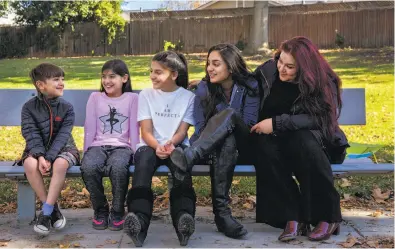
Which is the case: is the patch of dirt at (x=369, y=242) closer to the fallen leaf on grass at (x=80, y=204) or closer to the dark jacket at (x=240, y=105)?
the dark jacket at (x=240, y=105)

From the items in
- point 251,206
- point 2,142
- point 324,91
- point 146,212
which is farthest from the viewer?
point 2,142

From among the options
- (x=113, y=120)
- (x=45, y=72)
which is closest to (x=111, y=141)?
(x=113, y=120)

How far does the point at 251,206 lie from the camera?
4.58 m

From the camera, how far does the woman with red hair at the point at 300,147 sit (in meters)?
3.65

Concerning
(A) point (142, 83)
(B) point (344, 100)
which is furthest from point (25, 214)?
(A) point (142, 83)

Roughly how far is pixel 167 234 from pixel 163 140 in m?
0.66

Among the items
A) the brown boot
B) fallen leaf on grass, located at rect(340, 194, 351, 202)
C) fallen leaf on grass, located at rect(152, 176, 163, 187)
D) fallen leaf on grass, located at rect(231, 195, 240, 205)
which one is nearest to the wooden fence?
fallen leaf on grass, located at rect(152, 176, 163, 187)

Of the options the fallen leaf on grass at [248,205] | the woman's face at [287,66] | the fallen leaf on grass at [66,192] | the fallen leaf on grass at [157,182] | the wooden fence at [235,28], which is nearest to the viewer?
the woman's face at [287,66]

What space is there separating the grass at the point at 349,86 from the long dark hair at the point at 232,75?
1199mm

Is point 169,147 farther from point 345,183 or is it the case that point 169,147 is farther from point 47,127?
point 345,183

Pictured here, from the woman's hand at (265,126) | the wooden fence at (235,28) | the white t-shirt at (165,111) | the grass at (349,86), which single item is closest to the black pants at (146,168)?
the white t-shirt at (165,111)

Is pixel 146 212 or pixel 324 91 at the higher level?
pixel 324 91

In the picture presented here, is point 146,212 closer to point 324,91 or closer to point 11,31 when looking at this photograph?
point 324,91

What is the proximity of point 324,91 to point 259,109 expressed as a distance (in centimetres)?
48
